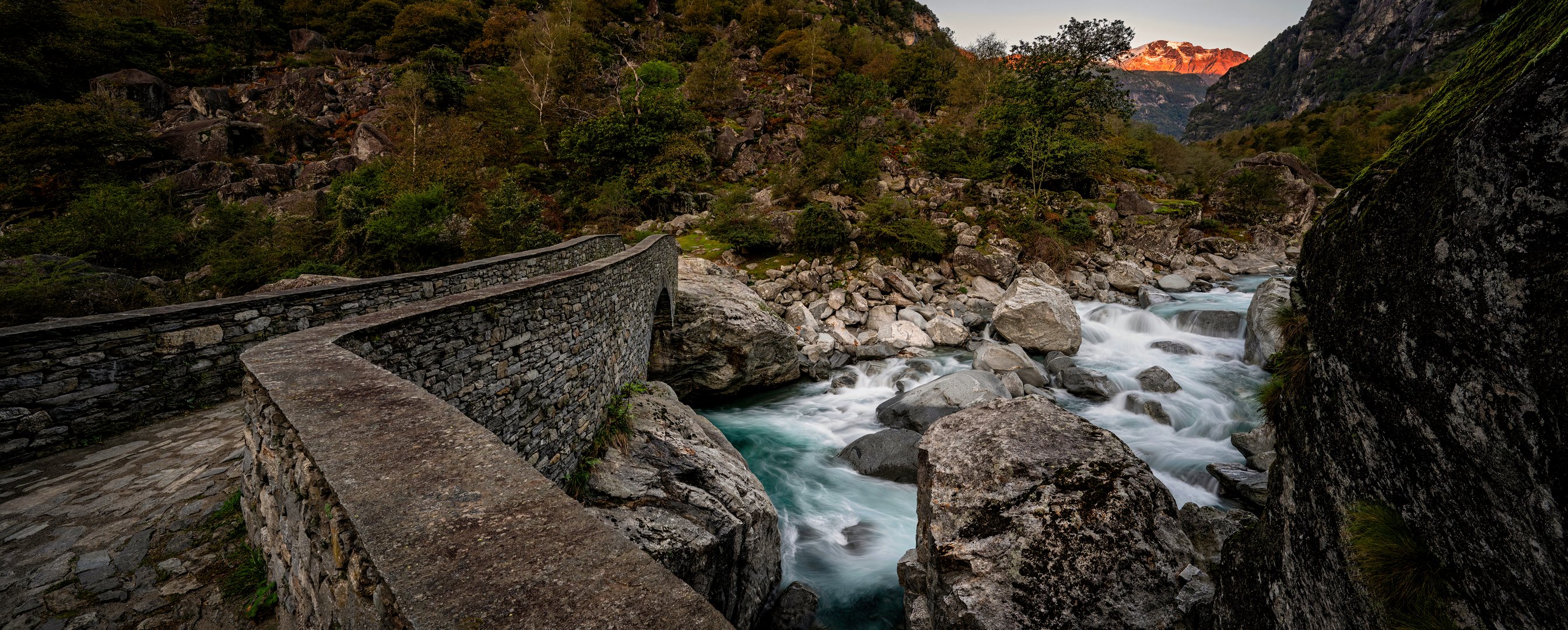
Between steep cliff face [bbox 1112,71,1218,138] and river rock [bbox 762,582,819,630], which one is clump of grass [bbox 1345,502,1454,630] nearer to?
river rock [bbox 762,582,819,630]

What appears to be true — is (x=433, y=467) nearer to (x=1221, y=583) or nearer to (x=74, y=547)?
(x=74, y=547)

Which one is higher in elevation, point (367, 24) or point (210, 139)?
point (367, 24)

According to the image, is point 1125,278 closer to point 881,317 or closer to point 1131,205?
point 1131,205

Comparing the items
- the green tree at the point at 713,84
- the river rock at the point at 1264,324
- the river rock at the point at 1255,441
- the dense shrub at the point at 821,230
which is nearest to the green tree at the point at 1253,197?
the river rock at the point at 1264,324

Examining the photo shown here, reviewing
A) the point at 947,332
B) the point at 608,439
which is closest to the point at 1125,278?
the point at 947,332

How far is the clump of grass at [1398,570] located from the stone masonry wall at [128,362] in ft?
27.8

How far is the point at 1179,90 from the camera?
182000mm

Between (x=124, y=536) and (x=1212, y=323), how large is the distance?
1891 cm

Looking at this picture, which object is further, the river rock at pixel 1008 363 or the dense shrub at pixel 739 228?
the dense shrub at pixel 739 228

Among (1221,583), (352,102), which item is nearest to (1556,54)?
(1221,583)

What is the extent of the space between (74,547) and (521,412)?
102 inches

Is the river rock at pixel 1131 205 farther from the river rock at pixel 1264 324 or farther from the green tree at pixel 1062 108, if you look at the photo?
the river rock at pixel 1264 324

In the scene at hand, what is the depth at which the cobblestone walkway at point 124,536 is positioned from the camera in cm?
245

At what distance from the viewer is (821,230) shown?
17.9 meters
